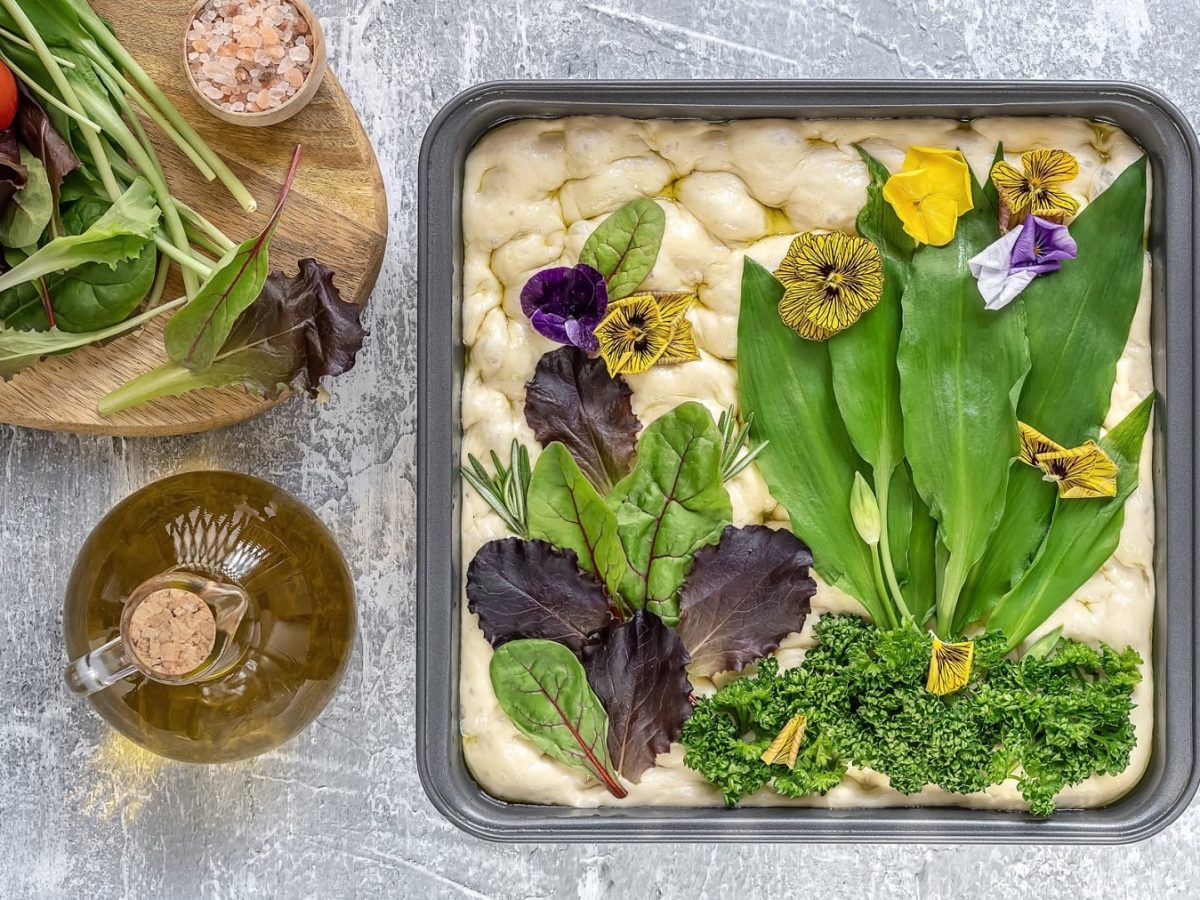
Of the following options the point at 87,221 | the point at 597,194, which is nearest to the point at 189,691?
the point at 87,221

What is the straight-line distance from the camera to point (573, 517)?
100cm

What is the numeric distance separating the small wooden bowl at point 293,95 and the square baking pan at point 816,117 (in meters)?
0.12

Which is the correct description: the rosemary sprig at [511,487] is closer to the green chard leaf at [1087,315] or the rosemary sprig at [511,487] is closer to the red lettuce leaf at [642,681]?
the red lettuce leaf at [642,681]

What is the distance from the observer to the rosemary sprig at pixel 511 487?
3.35 ft

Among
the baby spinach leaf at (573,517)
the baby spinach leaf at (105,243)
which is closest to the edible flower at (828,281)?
the baby spinach leaf at (573,517)

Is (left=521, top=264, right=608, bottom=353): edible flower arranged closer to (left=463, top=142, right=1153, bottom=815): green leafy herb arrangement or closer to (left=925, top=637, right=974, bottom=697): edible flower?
(left=463, top=142, right=1153, bottom=815): green leafy herb arrangement

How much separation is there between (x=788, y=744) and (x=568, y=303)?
0.46 metres

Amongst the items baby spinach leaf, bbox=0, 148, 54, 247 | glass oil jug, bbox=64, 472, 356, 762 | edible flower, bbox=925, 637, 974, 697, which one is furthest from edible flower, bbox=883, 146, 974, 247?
baby spinach leaf, bbox=0, 148, 54, 247

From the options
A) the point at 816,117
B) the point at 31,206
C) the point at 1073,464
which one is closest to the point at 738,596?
Answer: the point at 1073,464

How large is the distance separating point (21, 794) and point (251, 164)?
28.8 inches

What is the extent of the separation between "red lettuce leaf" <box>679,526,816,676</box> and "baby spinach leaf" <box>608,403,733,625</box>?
0.01m

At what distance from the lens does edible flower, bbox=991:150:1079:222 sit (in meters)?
0.99

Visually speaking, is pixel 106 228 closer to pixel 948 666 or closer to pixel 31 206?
pixel 31 206

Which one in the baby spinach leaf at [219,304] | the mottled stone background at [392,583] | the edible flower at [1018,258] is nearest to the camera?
the baby spinach leaf at [219,304]
